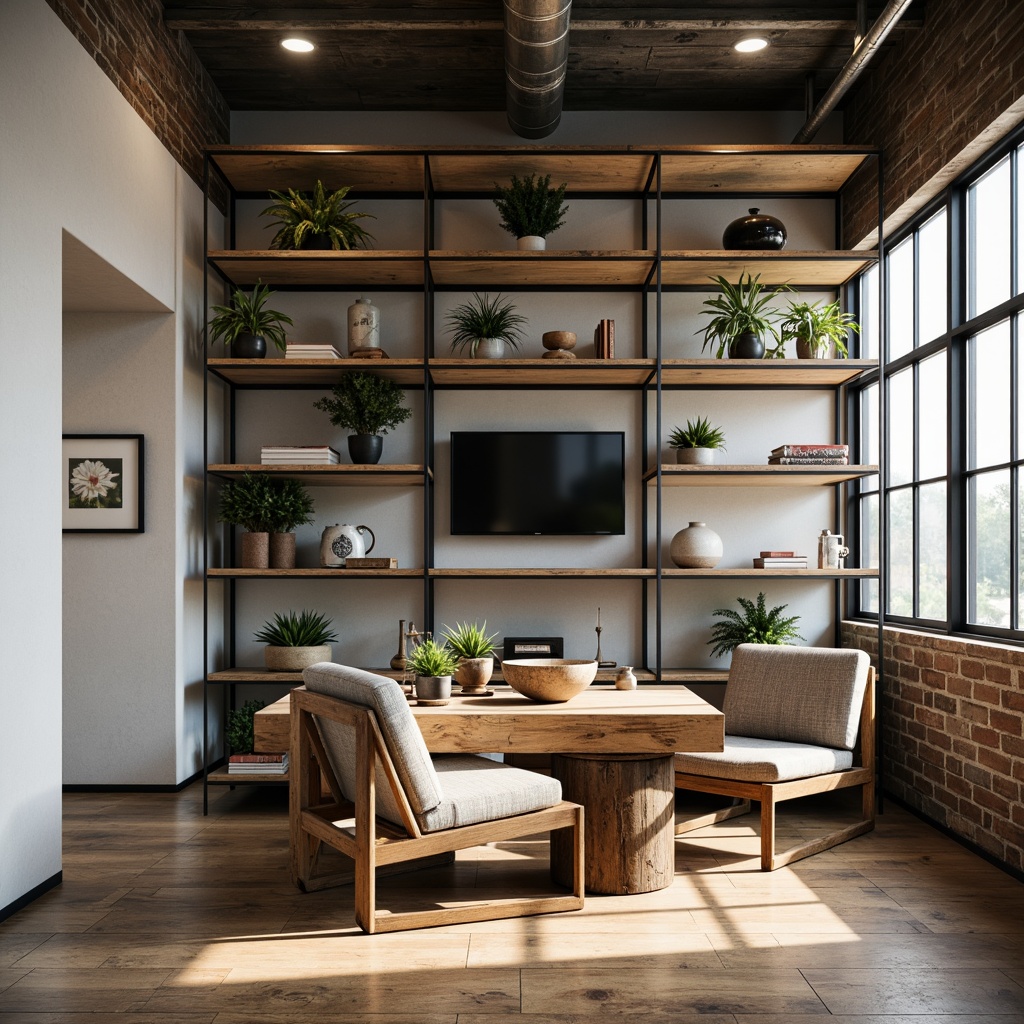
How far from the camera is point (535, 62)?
13.6ft

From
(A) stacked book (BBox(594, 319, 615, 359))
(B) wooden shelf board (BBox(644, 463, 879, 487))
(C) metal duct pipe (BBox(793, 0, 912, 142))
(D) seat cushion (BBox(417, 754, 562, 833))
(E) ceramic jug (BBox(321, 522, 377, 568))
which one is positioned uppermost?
(C) metal duct pipe (BBox(793, 0, 912, 142))

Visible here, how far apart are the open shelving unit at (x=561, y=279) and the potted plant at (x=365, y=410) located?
3.3 inches

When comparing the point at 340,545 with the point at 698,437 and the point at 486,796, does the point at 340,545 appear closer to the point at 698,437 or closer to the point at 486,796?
the point at 698,437

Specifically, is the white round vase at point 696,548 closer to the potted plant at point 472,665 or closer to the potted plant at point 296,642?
the potted plant at point 472,665

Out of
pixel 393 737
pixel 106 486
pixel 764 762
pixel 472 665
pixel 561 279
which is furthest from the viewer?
pixel 561 279

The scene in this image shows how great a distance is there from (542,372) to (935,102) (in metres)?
2.08

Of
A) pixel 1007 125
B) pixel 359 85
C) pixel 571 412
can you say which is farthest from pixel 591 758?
pixel 359 85

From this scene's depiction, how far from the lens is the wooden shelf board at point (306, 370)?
4.66 m

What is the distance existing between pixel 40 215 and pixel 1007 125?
137 inches

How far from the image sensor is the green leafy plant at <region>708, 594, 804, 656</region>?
495 cm

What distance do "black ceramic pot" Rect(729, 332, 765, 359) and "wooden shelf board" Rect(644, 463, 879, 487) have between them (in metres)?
0.56

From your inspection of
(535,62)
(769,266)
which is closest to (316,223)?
(535,62)

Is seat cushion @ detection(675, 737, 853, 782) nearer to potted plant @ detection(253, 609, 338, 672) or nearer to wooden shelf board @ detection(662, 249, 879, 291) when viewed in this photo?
potted plant @ detection(253, 609, 338, 672)

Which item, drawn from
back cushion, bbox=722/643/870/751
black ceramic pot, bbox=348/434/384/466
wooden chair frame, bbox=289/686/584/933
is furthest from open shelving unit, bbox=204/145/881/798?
wooden chair frame, bbox=289/686/584/933
